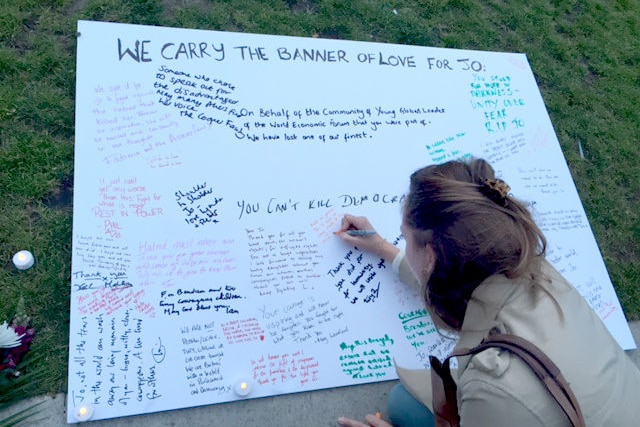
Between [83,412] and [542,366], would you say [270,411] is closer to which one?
[83,412]

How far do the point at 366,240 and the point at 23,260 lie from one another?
145 cm

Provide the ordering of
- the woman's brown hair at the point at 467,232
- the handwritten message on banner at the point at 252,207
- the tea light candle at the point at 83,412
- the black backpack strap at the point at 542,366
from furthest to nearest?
the handwritten message on banner at the point at 252,207 → the tea light candle at the point at 83,412 → the woman's brown hair at the point at 467,232 → the black backpack strap at the point at 542,366

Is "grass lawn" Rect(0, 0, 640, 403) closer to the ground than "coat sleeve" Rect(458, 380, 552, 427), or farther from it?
farther from it

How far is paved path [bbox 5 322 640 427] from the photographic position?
1986 mm

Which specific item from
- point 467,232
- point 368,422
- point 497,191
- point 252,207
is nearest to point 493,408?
point 467,232

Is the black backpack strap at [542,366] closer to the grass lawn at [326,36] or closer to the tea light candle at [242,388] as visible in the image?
the tea light candle at [242,388]

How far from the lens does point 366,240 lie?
2430mm

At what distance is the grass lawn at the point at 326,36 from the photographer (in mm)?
2178

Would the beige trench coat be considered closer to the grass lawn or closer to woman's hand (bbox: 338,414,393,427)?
woman's hand (bbox: 338,414,393,427)

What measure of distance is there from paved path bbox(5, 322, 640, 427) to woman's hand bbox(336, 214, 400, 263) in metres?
0.58

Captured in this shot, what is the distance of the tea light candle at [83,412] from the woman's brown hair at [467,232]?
4.32ft

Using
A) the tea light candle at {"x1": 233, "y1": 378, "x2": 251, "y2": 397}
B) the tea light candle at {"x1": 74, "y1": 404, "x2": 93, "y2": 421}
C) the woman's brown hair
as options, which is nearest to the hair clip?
the woman's brown hair

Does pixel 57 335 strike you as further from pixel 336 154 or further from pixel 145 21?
pixel 145 21

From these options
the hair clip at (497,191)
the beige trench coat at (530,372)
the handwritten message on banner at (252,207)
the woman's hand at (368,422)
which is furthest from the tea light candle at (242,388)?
the hair clip at (497,191)
